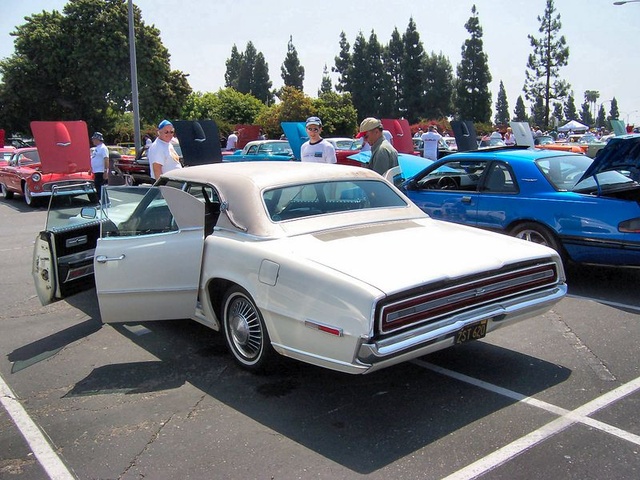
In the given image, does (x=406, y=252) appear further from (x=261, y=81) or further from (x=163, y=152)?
(x=261, y=81)

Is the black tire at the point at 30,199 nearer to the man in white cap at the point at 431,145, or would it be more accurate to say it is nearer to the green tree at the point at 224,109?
the man in white cap at the point at 431,145

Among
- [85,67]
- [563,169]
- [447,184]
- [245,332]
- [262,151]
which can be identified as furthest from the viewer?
[85,67]

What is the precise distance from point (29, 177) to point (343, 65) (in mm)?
61291

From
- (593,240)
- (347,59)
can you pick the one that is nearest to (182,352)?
(593,240)

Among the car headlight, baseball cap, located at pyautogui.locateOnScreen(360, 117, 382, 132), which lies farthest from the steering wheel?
the car headlight

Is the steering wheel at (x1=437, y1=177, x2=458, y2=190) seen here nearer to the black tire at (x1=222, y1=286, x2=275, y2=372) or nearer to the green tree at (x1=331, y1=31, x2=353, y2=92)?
the black tire at (x1=222, y1=286, x2=275, y2=372)

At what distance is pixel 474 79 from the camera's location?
63438mm

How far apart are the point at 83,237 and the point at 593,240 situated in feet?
16.2

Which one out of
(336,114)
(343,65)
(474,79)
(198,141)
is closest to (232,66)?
(343,65)

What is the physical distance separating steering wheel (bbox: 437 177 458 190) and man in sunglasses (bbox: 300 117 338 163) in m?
1.45

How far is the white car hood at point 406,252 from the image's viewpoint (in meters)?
3.53

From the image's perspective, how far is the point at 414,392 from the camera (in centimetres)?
399

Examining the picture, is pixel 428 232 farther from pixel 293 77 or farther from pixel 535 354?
pixel 293 77

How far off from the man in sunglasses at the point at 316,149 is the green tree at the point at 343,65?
6390 centimetres
